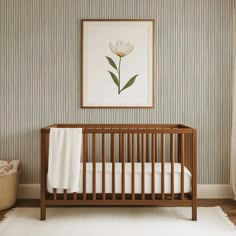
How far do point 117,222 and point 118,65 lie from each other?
150cm

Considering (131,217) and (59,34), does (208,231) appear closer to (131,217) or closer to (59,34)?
(131,217)

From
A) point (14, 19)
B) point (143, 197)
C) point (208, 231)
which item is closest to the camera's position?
point (208, 231)

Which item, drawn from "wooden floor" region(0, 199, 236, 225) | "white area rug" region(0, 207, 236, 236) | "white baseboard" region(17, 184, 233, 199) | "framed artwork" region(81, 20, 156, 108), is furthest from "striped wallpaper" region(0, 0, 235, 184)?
"white area rug" region(0, 207, 236, 236)

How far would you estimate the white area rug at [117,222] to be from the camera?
104 inches

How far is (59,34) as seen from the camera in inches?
138

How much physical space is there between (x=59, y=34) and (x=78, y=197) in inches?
62.3

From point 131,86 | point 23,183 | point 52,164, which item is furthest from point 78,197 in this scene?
point 131,86

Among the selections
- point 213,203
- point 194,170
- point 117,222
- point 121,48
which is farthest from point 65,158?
point 213,203

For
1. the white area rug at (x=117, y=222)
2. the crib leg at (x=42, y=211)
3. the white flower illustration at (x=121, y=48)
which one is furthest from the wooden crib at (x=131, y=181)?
the white flower illustration at (x=121, y=48)

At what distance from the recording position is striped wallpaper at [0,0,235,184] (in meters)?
3.50

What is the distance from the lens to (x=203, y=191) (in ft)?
11.7

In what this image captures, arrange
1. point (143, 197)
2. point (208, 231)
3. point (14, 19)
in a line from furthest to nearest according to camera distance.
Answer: point (14, 19) → point (143, 197) → point (208, 231)

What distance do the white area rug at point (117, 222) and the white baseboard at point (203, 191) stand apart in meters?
0.38

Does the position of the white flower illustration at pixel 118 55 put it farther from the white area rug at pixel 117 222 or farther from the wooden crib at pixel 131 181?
the white area rug at pixel 117 222
